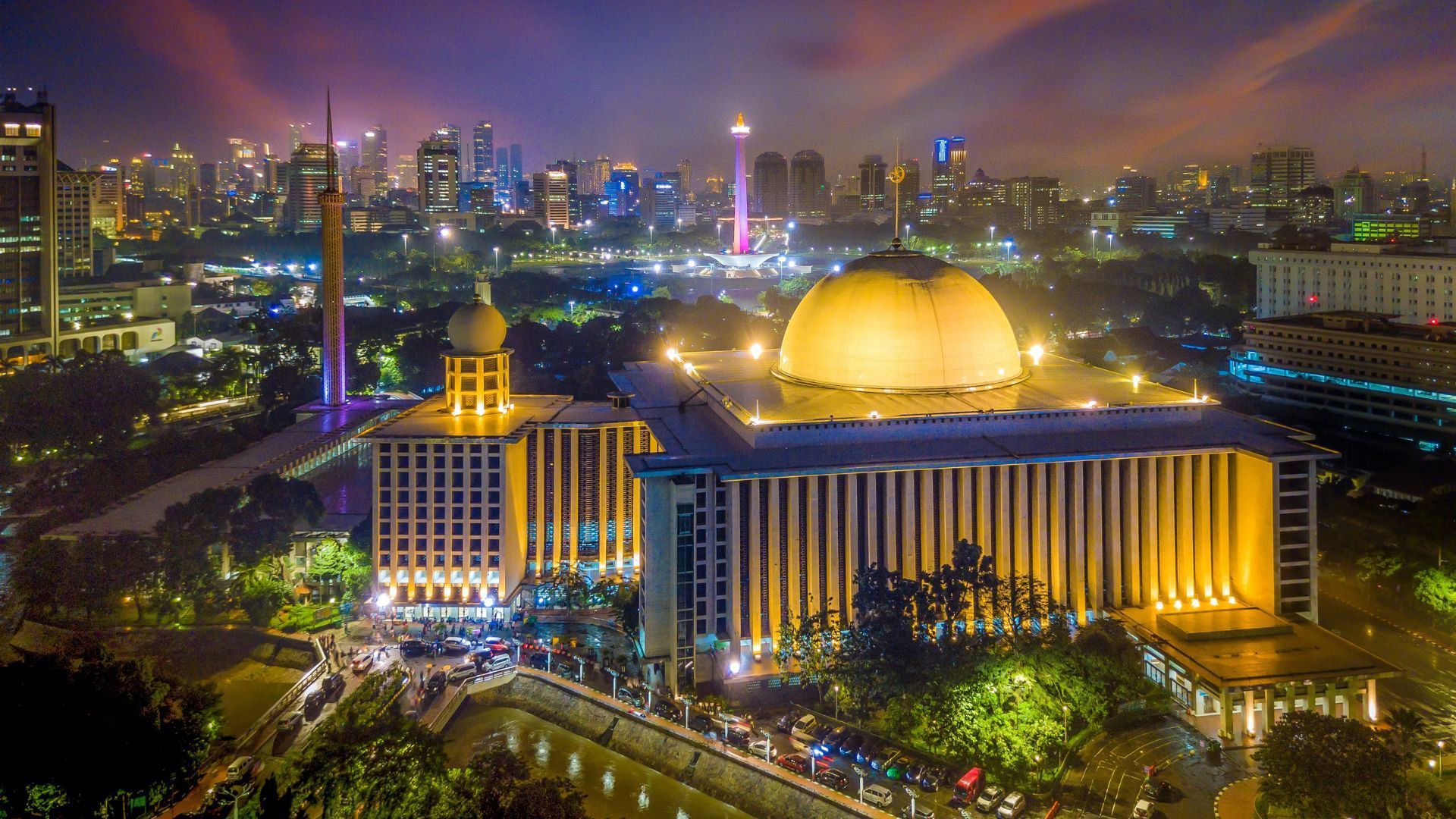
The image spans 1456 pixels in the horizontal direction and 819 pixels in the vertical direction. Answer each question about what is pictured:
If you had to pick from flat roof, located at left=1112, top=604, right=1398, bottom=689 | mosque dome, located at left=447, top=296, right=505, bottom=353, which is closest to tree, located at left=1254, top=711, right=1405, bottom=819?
flat roof, located at left=1112, top=604, right=1398, bottom=689

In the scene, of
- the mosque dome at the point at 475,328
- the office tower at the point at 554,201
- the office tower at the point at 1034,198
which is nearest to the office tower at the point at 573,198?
the office tower at the point at 554,201

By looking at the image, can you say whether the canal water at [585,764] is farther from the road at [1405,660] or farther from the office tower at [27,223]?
the office tower at [27,223]

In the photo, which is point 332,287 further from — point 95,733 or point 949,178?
point 949,178

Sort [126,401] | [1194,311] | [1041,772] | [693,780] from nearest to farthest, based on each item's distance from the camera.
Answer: [1041,772]
[693,780]
[126,401]
[1194,311]

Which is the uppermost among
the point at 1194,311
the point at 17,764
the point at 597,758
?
the point at 1194,311

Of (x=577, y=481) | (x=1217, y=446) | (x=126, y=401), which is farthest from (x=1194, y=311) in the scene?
(x=126, y=401)

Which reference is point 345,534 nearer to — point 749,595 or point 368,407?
point 749,595

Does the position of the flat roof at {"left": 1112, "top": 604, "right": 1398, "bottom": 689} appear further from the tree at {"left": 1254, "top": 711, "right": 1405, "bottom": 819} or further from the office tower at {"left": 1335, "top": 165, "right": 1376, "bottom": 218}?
the office tower at {"left": 1335, "top": 165, "right": 1376, "bottom": 218}
